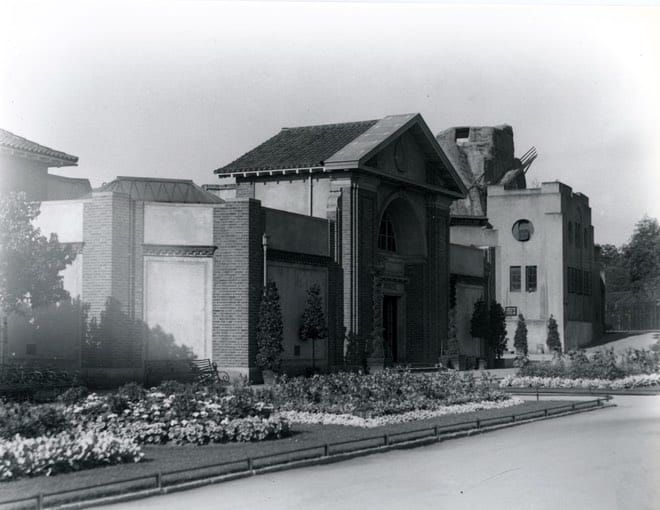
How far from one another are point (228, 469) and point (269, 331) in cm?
1859

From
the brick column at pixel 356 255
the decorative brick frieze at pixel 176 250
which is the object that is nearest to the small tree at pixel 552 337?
the brick column at pixel 356 255

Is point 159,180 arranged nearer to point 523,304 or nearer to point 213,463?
point 213,463

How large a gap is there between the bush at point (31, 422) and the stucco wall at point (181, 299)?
16177mm

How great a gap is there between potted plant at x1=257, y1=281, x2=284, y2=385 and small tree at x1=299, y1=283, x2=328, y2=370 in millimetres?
2745

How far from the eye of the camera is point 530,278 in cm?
6412

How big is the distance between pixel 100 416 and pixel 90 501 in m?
5.05

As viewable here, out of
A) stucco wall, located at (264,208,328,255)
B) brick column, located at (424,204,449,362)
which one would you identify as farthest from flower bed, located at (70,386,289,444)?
brick column, located at (424,204,449,362)

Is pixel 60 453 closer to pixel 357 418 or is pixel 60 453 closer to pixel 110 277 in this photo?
pixel 357 418

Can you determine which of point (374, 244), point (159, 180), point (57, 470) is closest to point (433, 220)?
point (374, 244)

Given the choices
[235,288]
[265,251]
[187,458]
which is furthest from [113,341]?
[187,458]

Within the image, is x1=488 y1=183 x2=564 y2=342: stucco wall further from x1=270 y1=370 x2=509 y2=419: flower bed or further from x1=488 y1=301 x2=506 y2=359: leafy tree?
x1=270 y1=370 x2=509 y2=419: flower bed

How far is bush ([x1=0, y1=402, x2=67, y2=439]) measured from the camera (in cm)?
1348

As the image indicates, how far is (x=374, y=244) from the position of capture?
3875cm

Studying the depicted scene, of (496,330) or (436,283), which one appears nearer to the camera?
(436,283)
